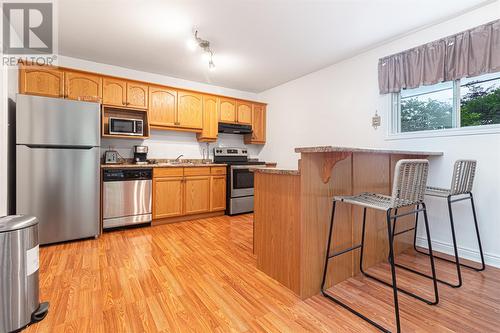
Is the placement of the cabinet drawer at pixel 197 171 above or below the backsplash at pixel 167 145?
below

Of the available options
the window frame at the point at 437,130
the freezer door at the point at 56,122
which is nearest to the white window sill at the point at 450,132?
the window frame at the point at 437,130

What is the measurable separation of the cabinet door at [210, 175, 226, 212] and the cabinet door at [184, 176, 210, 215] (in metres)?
0.07

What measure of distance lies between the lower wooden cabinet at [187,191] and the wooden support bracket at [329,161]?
8.49ft

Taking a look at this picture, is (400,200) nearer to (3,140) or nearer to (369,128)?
(369,128)

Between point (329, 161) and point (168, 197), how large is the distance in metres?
2.72

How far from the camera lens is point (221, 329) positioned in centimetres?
138

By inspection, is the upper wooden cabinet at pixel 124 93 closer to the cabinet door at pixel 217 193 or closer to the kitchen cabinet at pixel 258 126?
the cabinet door at pixel 217 193

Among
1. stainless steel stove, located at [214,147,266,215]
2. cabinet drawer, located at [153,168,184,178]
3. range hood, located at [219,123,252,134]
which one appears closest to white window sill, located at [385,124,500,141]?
stainless steel stove, located at [214,147,266,215]

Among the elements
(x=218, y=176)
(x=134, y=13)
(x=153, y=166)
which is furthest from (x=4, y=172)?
(x=218, y=176)

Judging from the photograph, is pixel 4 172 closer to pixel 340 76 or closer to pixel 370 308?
pixel 370 308

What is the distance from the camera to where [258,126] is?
5125 mm

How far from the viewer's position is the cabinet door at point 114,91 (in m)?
3.46

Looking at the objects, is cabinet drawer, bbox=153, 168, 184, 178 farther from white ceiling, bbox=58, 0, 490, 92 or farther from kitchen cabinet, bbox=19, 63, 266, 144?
white ceiling, bbox=58, 0, 490, 92

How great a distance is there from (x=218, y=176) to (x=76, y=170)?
2.03m
